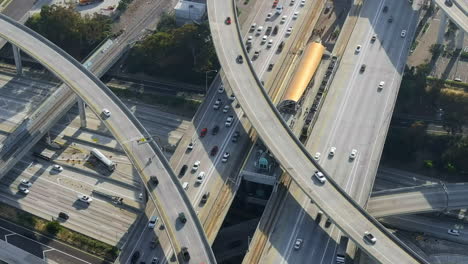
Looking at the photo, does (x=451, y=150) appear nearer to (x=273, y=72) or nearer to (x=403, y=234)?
(x=403, y=234)

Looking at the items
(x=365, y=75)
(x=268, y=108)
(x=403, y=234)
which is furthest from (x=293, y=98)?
(x=403, y=234)

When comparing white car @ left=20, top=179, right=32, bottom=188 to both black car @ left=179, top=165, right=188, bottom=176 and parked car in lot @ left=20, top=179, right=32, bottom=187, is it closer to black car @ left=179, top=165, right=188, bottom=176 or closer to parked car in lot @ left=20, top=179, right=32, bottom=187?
parked car in lot @ left=20, top=179, right=32, bottom=187

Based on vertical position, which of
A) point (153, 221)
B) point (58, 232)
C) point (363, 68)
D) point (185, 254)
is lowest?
point (185, 254)

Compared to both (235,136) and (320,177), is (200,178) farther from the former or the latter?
(320,177)

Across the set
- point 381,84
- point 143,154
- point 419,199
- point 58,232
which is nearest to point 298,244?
point 419,199

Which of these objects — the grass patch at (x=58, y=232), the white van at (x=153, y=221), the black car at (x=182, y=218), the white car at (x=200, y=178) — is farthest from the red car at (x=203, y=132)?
the grass patch at (x=58, y=232)
